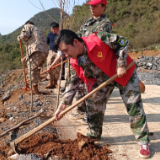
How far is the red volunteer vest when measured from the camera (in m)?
1.93

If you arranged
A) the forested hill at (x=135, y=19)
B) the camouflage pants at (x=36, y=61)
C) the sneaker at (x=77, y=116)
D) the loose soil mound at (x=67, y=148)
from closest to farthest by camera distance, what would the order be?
the loose soil mound at (x=67, y=148) → the sneaker at (x=77, y=116) → the camouflage pants at (x=36, y=61) → the forested hill at (x=135, y=19)

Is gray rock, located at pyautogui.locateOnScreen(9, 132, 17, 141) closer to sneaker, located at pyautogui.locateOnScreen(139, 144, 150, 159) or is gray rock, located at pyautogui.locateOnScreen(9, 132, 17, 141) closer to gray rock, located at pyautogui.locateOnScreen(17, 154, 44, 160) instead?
gray rock, located at pyautogui.locateOnScreen(17, 154, 44, 160)

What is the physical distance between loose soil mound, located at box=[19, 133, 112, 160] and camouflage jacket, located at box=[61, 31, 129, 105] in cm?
60

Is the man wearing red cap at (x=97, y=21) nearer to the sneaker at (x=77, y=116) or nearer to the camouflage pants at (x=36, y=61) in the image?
the sneaker at (x=77, y=116)

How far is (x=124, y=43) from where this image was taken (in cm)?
191

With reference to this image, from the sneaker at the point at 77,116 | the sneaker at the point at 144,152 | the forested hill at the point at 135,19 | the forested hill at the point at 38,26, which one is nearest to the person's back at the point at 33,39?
the sneaker at the point at 77,116

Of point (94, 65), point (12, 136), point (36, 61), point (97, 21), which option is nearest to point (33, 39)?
point (36, 61)

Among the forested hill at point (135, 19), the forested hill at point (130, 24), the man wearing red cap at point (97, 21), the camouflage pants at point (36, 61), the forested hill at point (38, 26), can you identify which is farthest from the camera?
the forested hill at point (38, 26)

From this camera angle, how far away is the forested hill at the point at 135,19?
1913cm

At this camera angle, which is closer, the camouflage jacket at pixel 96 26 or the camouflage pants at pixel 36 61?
the camouflage jacket at pixel 96 26

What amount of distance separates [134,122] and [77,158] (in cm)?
82

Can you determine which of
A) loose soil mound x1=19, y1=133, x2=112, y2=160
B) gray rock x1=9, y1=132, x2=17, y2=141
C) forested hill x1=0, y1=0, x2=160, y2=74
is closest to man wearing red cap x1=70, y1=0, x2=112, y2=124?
loose soil mound x1=19, y1=133, x2=112, y2=160

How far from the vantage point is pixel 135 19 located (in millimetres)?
30938

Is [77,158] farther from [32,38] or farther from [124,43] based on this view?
[32,38]
